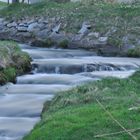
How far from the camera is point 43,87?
16609mm

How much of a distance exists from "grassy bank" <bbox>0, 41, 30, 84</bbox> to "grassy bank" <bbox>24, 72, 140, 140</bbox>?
577 cm

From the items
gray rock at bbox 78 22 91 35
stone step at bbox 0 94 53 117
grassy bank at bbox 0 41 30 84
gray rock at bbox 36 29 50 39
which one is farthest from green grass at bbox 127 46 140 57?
stone step at bbox 0 94 53 117

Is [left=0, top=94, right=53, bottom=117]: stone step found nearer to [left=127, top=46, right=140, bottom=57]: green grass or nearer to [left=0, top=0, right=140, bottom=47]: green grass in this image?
[left=127, top=46, right=140, bottom=57]: green grass

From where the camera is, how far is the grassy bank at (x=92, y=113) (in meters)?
8.63

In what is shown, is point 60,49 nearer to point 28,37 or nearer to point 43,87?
point 28,37

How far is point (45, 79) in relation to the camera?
18.3 meters

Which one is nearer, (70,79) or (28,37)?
(70,79)

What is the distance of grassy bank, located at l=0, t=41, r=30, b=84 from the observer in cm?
1777

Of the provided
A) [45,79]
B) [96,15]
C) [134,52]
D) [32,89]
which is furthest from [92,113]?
[96,15]

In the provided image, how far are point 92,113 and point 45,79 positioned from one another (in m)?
8.77

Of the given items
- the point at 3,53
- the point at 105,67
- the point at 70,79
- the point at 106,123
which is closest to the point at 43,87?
the point at 70,79

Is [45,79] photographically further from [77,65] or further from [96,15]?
[96,15]

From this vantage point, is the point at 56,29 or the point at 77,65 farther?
the point at 56,29

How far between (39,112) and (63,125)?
392 centimetres
